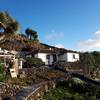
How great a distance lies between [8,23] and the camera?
129ft

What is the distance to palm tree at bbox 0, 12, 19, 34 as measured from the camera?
38312mm

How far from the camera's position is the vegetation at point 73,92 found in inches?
1145

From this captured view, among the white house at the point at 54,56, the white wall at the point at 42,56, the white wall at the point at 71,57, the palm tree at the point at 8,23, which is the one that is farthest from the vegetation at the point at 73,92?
the white wall at the point at 71,57

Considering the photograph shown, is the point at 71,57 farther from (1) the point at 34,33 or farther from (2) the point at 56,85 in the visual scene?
(2) the point at 56,85

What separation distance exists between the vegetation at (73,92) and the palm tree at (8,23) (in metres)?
9.54

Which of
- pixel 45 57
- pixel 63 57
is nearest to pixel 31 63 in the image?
pixel 45 57

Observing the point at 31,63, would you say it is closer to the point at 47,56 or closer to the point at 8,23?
the point at 47,56

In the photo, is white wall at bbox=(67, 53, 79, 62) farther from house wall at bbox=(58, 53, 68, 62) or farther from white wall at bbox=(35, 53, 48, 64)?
white wall at bbox=(35, 53, 48, 64)

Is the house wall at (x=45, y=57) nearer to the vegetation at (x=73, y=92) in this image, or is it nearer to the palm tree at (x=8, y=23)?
the palm tree at (x=8, y=23)

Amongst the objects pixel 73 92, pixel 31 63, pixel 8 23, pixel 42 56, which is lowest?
pixel 73 92

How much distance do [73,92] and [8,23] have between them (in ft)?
43.9

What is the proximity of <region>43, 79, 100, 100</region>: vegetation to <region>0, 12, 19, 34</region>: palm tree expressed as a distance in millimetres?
9536

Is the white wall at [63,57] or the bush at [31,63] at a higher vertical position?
the white wall at [63,57]

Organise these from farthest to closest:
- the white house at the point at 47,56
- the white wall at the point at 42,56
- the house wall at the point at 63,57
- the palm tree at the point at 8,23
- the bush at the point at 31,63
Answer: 1. the house wall at the point at 63,57
2. the white house at the point at 47,56
3. the white wall at the point at 42,56
4. the bush at the point at 31,63
5. the palm tree at the point at 8,23
